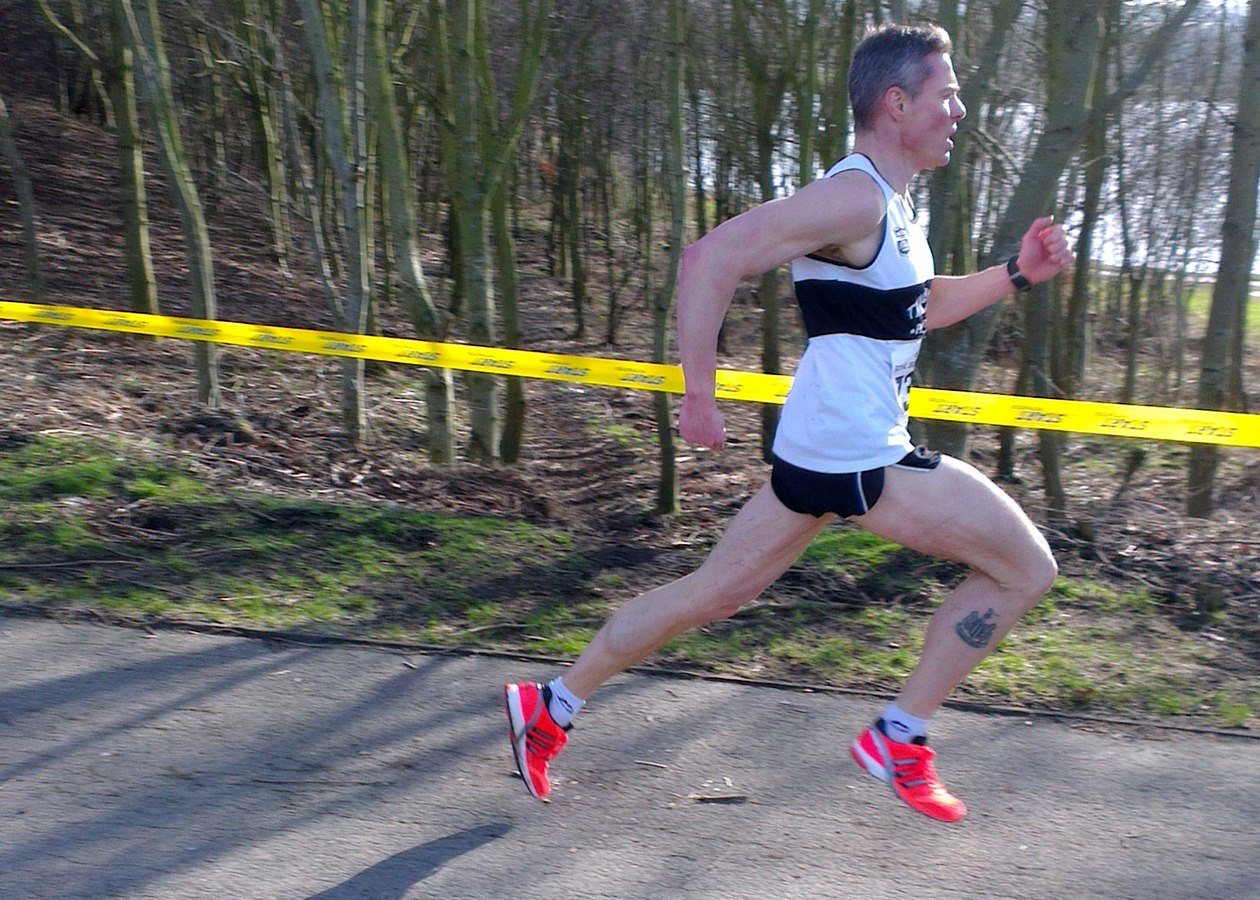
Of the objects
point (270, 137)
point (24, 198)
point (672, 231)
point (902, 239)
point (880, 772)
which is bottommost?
point (880, 772)

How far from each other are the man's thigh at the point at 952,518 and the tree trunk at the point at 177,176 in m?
5.55

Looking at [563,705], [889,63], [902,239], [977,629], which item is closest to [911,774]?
[977,629]

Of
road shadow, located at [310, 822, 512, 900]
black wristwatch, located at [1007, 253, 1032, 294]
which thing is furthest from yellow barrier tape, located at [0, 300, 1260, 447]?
road shadow, located at [310, 822, 512, 900]

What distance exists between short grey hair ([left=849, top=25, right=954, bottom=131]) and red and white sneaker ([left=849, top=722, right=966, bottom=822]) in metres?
1.63

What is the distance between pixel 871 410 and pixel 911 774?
0.97m

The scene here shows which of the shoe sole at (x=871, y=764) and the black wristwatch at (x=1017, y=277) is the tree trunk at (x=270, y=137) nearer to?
the black wristwatch at (x=1017, y=277)

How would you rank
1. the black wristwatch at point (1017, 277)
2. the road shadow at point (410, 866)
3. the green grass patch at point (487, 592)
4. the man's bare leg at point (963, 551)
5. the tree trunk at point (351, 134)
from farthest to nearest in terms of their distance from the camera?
the tree trunk at point (351, 134) → the green grass patch at point (487, 592) → the black wristwatch at point (1017, 277) → the man's bare leg at point (963, 551) → the road shadow at point (410, 866)

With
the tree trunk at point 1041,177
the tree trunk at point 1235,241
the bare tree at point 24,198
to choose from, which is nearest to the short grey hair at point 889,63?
the tree trunk at point 1041,177

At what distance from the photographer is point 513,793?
357 cm

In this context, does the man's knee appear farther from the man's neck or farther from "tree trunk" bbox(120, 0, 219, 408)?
"tree trunk" bbox(120, 0, 219, 408)

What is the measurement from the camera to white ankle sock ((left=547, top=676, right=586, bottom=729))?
3.54 meters

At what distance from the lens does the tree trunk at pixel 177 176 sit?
7.87m

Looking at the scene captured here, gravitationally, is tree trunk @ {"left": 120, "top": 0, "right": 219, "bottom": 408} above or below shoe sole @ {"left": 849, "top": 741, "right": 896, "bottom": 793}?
above

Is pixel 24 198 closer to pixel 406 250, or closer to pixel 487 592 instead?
pixel 406 250
